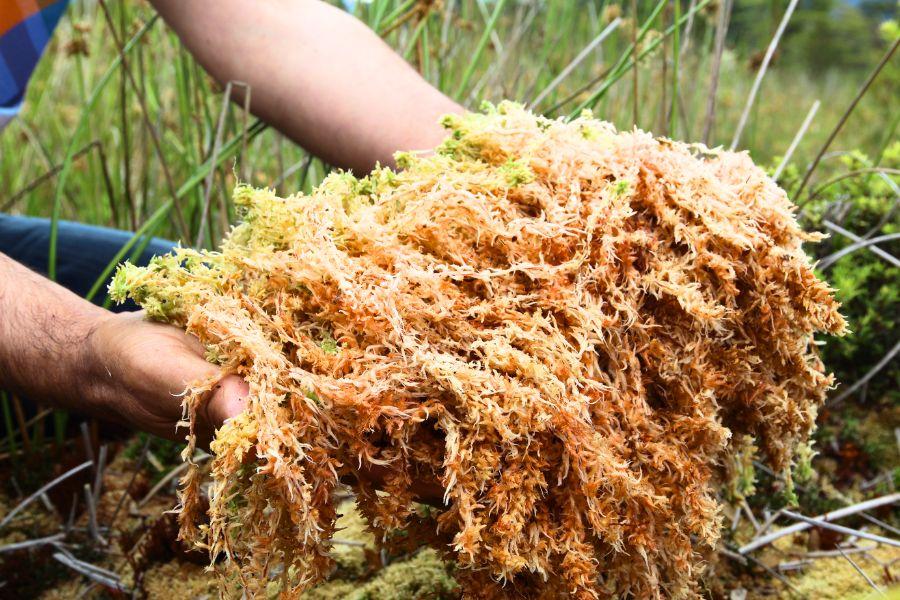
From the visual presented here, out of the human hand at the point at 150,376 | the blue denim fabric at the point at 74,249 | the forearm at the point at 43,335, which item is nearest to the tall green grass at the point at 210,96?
the blue denim fabric at the point at 74,249

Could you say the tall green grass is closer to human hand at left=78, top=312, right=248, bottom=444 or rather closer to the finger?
human hand at left=78, top=312, right=248, bottom=444

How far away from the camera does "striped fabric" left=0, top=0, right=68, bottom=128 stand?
5.93ft

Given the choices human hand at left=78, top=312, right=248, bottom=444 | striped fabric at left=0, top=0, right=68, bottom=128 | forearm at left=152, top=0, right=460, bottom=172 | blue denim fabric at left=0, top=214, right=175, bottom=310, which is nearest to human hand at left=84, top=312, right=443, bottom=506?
human hand at left=78, top=312, right=248, bottom=444

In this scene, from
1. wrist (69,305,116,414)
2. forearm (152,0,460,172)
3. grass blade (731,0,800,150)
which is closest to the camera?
wrist (69,305,116,414)

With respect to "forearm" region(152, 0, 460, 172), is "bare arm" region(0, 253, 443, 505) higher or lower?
lower

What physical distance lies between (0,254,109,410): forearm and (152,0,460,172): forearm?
65 cm

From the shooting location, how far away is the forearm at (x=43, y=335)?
0.95 metres

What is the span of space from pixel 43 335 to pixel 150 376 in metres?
0.27

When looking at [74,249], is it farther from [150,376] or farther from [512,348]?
[512,348]

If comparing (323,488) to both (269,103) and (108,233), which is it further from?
(108,233)

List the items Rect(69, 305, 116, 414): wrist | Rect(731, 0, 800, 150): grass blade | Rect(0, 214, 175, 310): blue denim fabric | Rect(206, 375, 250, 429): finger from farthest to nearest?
Rect(0, 214, 175, 310): blue denim fabric < Rect(731, 0, 800, 150): grass blade < Rect(69, 305, 116, 414): wrist < Rect(206, 375, 250, 429): finger

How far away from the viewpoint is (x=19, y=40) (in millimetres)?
1830

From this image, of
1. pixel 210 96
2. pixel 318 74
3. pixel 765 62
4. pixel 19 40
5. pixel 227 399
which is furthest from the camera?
pixel 210 96

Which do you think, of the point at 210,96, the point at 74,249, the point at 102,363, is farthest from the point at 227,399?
the point at 210,96
